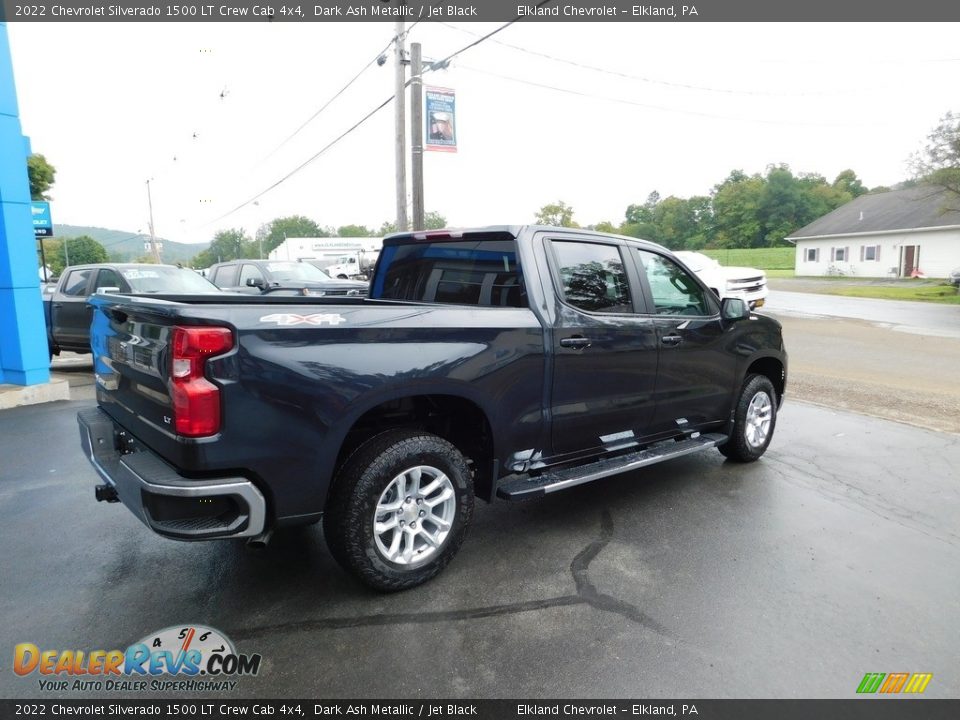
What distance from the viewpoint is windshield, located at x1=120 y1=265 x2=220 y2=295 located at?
31.7 ft

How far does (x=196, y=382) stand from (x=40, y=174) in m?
25.9

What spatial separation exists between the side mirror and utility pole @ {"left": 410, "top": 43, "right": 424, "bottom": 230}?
10.2 metres

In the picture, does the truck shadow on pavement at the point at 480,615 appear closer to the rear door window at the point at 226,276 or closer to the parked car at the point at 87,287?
the parked car at the point at 87,287

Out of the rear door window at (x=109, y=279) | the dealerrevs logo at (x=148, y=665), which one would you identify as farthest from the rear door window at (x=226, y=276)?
the dealerrevs logo at (x=148, y=665)

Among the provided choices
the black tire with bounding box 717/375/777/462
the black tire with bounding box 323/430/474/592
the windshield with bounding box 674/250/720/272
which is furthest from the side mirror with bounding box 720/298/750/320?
the windshield with bounding box 674/250/720/272

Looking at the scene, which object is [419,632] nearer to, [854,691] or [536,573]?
[536,573]

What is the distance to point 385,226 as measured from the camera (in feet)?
360

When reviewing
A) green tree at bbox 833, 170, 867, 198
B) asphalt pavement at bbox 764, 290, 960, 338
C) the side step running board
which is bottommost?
asphalt pavement at bbox 764, 290, 960, 338

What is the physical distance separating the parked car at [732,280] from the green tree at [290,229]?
355 ft

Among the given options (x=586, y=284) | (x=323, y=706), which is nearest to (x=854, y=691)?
(x=323, y=706)

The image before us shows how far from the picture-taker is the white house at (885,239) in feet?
129

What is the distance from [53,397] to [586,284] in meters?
7.32

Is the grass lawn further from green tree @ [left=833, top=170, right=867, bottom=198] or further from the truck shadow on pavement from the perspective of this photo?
the truck shadow on pavement
